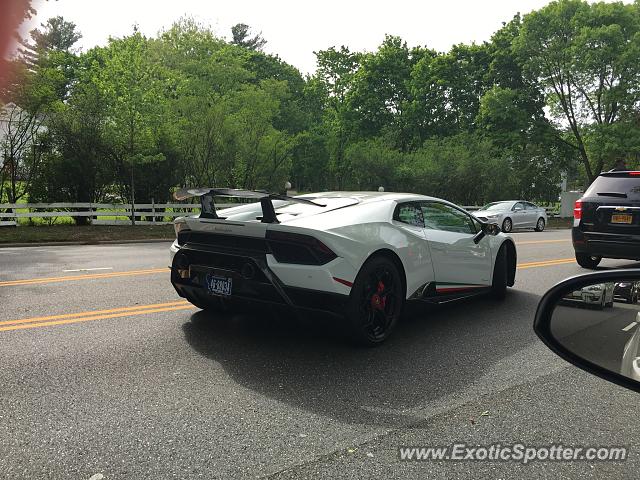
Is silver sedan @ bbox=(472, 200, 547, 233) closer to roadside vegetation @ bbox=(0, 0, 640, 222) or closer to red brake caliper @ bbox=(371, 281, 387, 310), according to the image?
roadside vegetation @ bbox=(0, 0, 640, 222)

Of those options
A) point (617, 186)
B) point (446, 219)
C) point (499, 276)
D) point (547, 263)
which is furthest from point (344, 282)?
point (547, 263)

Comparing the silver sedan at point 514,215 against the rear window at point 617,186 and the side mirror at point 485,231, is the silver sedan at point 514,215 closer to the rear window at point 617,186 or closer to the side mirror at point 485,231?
the rear window at point 617,186

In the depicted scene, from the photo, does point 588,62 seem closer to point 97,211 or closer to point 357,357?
point 97,211

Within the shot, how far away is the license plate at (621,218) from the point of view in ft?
28.7

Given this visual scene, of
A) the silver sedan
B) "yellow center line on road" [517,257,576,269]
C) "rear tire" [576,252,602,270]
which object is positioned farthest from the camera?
the silver sedan

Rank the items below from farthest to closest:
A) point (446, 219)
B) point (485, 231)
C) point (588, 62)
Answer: point (588, 62), point (485, 231), point (446, 219)

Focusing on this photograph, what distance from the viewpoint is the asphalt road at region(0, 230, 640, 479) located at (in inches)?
105

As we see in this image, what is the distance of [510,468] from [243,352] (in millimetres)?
2383

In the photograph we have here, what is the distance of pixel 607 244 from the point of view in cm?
909

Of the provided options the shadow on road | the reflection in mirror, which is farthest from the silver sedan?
the reflection in mirror

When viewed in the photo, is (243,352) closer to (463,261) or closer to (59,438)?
(59,438)

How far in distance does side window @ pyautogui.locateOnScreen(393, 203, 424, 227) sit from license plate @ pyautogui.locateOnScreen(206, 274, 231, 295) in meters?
1.76

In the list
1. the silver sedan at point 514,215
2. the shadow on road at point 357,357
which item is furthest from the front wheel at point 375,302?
the silver sedan at point 514,215

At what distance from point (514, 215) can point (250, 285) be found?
2154 centimetres
